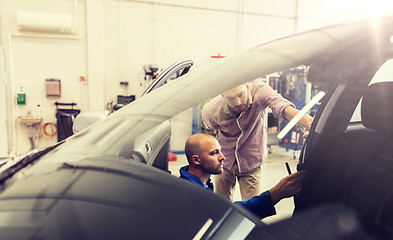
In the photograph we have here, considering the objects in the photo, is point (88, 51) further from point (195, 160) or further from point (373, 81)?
point (373, 81)

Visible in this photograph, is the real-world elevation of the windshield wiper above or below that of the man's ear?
above

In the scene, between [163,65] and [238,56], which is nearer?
[238,56]

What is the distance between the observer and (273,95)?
1869mm

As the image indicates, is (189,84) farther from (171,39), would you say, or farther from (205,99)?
(171,39)

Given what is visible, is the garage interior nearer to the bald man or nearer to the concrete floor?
the concrete floor

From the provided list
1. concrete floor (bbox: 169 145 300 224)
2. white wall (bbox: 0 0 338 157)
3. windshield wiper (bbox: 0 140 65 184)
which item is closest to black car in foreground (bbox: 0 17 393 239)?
windshield wiper (bbox: 0 140 65 184)

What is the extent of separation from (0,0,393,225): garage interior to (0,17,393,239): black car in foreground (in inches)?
161

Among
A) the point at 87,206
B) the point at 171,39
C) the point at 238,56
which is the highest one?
the point at 171,39

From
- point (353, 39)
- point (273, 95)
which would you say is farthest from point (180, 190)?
point (273, 95)

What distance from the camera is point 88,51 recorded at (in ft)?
18.7

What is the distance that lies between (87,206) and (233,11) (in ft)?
22.1

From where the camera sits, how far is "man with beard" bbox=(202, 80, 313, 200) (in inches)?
73.9

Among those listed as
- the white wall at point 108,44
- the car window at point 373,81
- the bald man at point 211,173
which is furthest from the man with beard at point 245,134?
the white wall at point 108,44

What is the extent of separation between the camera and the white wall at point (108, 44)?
5.49 meters
